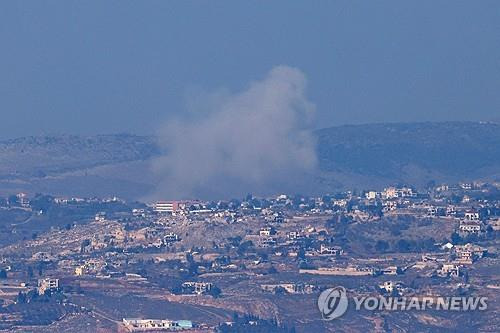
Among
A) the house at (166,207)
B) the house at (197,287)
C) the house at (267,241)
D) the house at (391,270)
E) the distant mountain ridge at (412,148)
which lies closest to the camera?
the house at (197,287)

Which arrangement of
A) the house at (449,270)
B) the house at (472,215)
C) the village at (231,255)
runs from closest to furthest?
the village at (231,255) < the house at (449,270) < the house at (472,215)

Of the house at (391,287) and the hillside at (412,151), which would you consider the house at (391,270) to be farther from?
the hillside at (412,151)

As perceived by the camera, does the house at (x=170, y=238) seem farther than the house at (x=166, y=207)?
No

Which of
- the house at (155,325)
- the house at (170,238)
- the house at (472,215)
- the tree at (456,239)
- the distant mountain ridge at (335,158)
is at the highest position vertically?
the distant mountain ridge at (335,158)

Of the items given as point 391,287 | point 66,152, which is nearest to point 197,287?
point 391,287

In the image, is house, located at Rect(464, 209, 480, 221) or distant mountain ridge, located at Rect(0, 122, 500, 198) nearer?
house, located at Rect(464, 209, 480, 221)

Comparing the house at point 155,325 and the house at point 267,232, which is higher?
the house at point 267,232

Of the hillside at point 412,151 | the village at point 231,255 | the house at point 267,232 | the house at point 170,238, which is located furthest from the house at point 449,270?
the hillside at point 412,151

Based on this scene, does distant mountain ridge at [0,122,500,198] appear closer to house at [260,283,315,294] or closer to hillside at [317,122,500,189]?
hillside at [317,122,500,189]

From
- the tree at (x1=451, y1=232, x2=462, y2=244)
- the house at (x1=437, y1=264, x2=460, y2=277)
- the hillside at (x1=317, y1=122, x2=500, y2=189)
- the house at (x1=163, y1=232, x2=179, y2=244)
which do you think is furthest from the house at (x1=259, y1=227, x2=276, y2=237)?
the hillside at (x1=317, y1=122, x2=500, y2=189)
